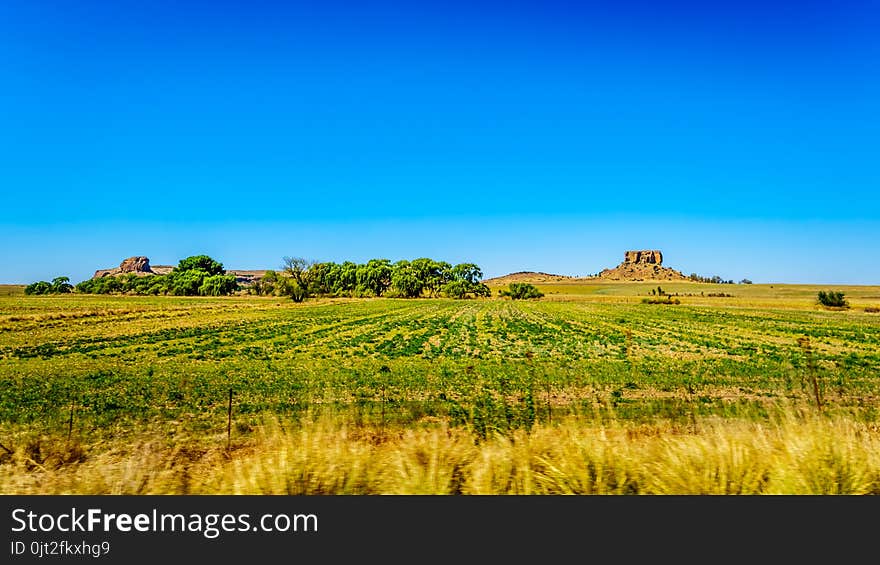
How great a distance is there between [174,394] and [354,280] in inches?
5393

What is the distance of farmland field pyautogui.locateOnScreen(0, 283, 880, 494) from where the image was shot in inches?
185

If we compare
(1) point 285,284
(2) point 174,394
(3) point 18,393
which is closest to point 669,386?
(2) point 174,394

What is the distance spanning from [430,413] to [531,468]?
681 centimetres

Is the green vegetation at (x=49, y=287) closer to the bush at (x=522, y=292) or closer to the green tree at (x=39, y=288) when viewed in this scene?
the green tree at (x=39, y=288)

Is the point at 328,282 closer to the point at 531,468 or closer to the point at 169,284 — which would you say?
the point at 169,284

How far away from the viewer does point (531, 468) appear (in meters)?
4.80

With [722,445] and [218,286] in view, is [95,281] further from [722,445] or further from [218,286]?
[722,445]

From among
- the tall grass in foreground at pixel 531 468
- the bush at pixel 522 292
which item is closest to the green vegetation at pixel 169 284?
the bush at pixel 522 292

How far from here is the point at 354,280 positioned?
151 meters

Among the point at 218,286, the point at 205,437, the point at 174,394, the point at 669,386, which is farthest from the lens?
the point at 218,286

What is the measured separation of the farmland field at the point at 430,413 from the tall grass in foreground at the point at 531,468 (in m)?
0.02

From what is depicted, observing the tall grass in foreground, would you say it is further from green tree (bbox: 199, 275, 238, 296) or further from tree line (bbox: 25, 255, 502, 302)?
green tree (bbox: 199, 275, 238, 296)

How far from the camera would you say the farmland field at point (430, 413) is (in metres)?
4.70
